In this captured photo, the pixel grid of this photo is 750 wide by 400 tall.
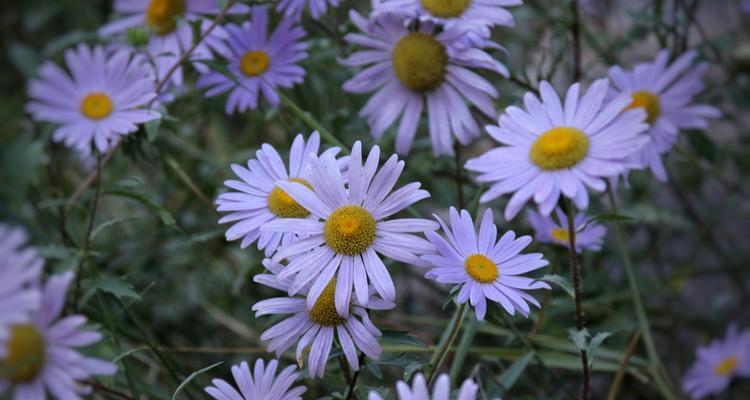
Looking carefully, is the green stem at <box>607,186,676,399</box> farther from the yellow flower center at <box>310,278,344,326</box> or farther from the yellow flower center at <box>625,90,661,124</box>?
the yellow flower center at <box>310,278,344,326</box>

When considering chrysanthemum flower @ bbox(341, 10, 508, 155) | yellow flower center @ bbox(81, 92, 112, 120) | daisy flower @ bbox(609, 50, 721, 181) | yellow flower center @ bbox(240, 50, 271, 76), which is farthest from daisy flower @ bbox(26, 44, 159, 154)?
daisy flower @ bbox(609, 50, 721, 181)

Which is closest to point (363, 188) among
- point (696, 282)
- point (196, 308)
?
point (196, 308)

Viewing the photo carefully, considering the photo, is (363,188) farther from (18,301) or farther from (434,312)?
(434,312)

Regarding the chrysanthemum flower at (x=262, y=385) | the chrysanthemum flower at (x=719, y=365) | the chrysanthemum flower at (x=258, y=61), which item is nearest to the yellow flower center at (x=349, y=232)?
the chrysanthemum flower at (x=262, y=385)

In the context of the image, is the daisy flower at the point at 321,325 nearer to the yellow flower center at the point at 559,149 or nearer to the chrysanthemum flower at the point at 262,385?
the chrysanthemum flower at the point at 262,385

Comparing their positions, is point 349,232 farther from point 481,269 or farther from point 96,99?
point 96,99

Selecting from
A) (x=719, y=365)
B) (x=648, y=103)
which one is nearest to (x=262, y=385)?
(x=648, y=103)
